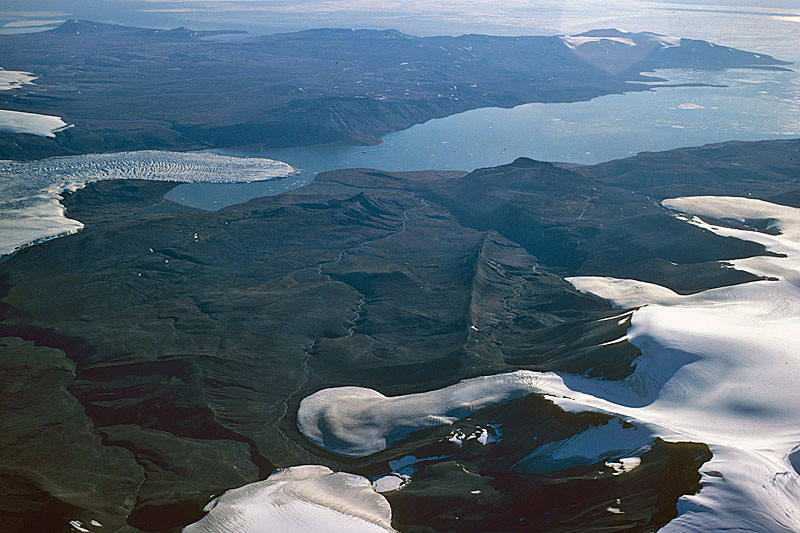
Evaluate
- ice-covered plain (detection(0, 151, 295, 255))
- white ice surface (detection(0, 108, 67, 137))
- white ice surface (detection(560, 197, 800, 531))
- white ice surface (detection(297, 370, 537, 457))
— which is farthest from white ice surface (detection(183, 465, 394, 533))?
white ice surface (detection(0, 108, 67, 137))

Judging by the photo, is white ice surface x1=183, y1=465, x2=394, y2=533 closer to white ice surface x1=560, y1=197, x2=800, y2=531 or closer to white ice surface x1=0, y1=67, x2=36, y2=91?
white ice surface x1=560, y1=197, x2=800, y2=531

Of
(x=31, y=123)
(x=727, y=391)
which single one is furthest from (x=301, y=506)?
(x=31, y=123)

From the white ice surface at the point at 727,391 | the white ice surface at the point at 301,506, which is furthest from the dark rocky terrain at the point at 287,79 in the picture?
the white ice surface at the point at 301,506

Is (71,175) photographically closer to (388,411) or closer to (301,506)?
(388,411)

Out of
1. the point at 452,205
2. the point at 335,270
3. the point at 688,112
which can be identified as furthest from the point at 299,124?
the point at 688,112

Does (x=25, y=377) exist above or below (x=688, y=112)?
below

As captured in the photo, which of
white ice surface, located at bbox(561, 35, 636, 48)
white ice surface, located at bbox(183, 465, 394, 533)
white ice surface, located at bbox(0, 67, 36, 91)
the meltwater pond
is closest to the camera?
white ice surface, located at bbox(183, 465, 394, 533)

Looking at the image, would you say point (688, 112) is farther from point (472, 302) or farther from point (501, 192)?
point (472, 302)
